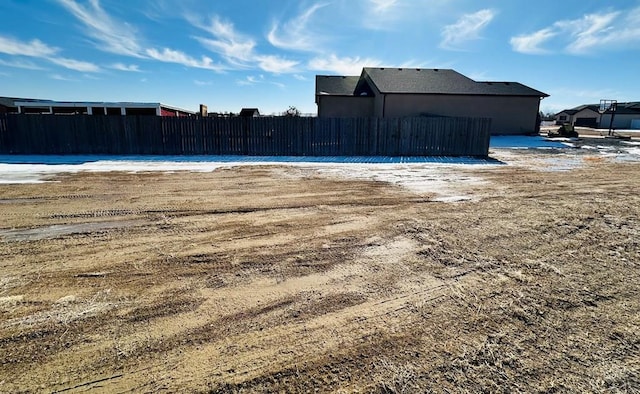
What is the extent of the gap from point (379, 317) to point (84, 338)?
7.21 feet

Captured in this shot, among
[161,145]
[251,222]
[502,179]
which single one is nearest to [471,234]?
[251,222]

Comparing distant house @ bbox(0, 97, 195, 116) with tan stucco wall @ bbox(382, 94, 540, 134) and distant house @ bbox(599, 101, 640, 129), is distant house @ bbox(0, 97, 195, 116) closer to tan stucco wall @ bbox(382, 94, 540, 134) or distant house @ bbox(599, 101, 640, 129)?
tan stucco wall @ bbox(382, 94, 540, 134)

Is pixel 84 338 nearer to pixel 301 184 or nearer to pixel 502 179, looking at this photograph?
pixel 301 184

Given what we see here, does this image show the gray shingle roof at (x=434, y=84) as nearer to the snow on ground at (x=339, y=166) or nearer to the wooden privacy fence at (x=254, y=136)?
the wooden privacy fence at (x=254, y=136)

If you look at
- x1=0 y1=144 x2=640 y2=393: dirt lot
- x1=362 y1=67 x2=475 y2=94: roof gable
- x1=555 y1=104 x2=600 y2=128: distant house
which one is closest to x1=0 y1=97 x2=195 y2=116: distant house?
x1=362 y1=67 x2=475 y2=94: roof gable

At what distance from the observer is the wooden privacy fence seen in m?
13.9

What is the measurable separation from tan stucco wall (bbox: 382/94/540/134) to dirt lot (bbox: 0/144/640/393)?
18.6 metres

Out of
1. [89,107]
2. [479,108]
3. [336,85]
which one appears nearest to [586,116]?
[479,108]

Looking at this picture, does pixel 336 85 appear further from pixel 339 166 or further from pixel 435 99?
pixel 339 166

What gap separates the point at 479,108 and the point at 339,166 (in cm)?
1760

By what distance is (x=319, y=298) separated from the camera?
295 centimetres

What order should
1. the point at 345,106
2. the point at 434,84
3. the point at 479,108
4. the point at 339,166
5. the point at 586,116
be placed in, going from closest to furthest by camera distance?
the point at 339,166, the point at 479,108, the point at 434,84, the point at 345,106, the point at 586,116

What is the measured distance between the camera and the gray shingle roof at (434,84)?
23484 millimetres

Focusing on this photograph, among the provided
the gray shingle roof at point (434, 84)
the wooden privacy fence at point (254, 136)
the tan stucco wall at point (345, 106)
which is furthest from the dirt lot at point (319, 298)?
the tan stucco wall at point (345, 106)
